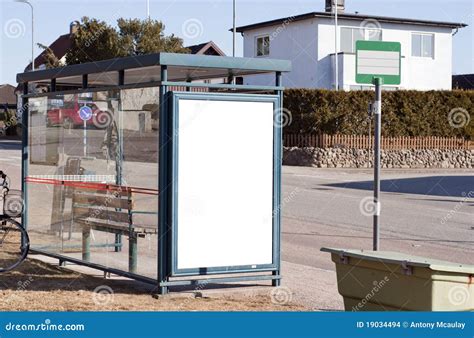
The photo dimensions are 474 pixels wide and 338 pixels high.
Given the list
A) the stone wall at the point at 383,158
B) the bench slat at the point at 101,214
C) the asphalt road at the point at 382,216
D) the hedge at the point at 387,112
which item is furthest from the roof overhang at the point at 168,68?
the hedge at the point at 387,112

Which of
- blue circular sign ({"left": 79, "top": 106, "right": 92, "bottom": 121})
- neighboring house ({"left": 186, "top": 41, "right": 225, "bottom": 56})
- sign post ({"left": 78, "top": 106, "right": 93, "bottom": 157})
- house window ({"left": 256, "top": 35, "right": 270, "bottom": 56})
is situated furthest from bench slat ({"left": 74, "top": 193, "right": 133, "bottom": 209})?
neighboring house ({"left": 186, "top": 41, "right": 225, "bottom": 56})

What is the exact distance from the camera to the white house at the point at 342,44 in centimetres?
4469

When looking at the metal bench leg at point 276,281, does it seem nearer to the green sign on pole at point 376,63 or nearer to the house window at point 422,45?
the green sign on pole at point 376,63

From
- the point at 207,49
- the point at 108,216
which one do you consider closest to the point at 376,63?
the point at 108,216

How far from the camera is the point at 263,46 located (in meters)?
47.9

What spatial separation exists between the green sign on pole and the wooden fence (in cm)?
2623

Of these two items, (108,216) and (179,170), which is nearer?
(179,170)

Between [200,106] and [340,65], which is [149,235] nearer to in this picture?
[200,106]

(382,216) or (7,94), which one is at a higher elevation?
(7,94)

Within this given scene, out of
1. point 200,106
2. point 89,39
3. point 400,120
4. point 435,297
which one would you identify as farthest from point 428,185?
point 89,39

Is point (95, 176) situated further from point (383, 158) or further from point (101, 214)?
point (383, 158)

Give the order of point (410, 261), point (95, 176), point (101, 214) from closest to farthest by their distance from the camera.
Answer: point (410, 261) → point (101, 214) → point (95, 176)

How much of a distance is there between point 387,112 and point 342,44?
1008 centimetres

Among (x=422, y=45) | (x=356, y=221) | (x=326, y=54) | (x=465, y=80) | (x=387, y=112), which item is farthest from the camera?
(x=465, y=80)
